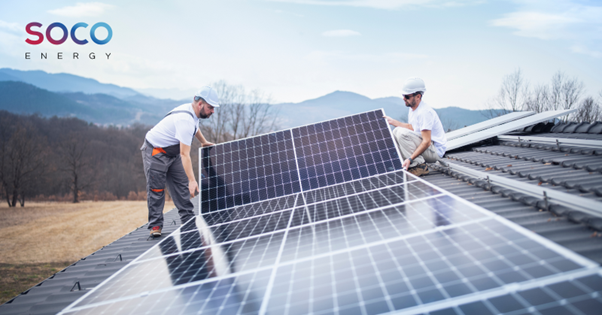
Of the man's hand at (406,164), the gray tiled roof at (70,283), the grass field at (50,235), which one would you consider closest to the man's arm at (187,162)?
the gray tiled roof at (70,283)

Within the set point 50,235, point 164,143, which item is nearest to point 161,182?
point 164,143

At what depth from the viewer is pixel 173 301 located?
10.0 feet

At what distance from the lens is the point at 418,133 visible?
677 centimetres

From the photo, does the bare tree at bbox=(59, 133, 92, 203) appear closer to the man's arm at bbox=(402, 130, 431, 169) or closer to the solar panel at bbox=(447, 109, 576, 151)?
the solar panel at bbox=(447, 109, 576, 151)

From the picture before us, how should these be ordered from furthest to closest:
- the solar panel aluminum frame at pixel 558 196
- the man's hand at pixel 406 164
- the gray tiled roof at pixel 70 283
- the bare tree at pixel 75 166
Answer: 1. the bare tree at pixel 75 166
2. the man's hand at pixel 406 164
3. the gray tiled roof at pixel 70 283
4. the solar panel aluminum frame at pixel 558 196

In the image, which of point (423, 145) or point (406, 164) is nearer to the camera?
point (423, 145)

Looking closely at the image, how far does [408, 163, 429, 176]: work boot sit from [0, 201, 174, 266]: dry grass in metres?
39.0

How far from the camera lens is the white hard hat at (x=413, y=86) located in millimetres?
6344

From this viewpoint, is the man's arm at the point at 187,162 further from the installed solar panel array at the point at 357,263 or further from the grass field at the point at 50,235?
the grass field at the point at 50,235

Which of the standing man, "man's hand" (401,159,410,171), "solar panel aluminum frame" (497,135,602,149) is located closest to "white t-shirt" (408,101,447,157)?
the standing man

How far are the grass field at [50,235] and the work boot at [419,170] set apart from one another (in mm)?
30217

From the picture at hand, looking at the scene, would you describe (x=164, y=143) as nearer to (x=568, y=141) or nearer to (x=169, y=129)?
(x=169, y=129)

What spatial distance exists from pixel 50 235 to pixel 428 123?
5126 centimetres

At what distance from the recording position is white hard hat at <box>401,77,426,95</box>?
634 centimetres
